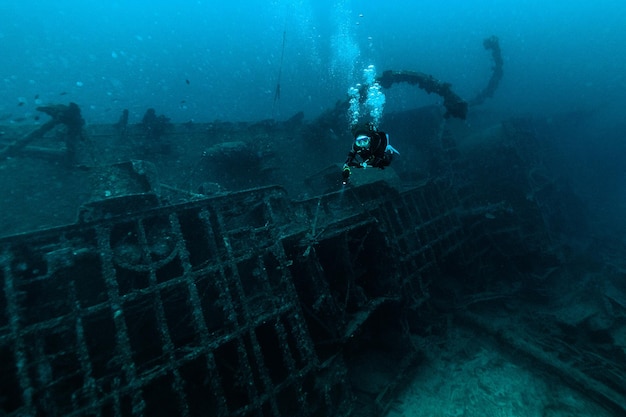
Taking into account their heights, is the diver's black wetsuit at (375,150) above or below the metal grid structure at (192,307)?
above

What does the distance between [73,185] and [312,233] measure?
9512 millimetres

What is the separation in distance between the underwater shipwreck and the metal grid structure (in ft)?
0.11

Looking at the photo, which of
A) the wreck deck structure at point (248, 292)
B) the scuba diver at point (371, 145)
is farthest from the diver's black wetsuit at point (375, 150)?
the wreck deck structure at point (248, 292)

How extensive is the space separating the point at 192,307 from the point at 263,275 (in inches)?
59.3

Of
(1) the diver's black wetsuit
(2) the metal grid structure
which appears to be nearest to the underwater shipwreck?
(2) the metal grid structure

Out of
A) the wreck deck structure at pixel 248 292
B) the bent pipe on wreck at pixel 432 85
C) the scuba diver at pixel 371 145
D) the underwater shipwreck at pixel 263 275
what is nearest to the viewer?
the scuba diver at pixel 371 145

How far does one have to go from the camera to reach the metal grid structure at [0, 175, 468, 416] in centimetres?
487

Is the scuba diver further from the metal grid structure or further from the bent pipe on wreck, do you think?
the bent pipe on wreck

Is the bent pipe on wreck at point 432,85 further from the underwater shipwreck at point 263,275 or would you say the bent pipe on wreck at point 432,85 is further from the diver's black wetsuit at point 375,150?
the diver's black wetsuit at point 375,150

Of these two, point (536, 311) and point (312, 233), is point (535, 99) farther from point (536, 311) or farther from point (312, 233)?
point (312, 233)

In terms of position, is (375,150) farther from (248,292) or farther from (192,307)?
(248,292)

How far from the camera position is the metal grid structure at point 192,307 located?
4.87 metres

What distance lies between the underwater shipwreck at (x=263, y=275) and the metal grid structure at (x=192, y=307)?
0.03 m

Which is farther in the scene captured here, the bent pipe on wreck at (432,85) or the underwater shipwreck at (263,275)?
the bent pipe on wreck at (432,85)
